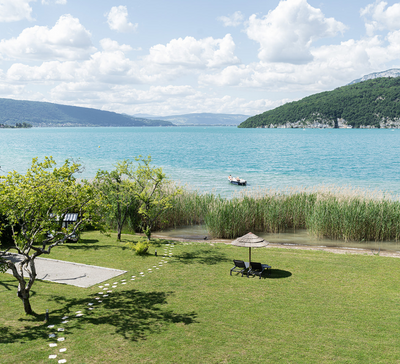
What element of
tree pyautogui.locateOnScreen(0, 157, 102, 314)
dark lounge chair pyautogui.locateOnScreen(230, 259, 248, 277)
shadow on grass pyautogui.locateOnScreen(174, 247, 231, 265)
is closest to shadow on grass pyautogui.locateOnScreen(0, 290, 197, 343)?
tree pyautogui.locateOnScreen(0, 157, 102, 314)

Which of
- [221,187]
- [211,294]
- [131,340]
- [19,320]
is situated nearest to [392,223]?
[211,294]

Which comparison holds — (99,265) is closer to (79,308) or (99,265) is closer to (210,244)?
(79,308)

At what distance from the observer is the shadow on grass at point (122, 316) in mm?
8000

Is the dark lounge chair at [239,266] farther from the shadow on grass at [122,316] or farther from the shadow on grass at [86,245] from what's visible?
the shadow on grass at [86,245]

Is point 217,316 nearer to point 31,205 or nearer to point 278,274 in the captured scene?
point 278,274

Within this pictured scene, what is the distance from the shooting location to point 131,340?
7.73m

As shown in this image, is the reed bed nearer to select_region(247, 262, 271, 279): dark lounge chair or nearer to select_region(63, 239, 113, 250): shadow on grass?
select_region(63, 239, 113, 250): shadow on grass

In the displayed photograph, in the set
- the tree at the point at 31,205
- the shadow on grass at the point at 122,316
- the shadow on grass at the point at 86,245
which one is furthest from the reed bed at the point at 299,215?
the tree at the point at 31,205

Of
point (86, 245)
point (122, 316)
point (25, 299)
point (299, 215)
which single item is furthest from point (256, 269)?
point (299, 215)

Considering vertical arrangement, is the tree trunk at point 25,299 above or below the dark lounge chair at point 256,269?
above

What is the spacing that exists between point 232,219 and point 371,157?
62173mm

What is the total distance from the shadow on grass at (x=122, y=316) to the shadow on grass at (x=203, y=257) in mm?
3860

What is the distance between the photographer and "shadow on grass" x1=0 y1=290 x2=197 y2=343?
26.2 ft

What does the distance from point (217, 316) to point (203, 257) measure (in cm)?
601
